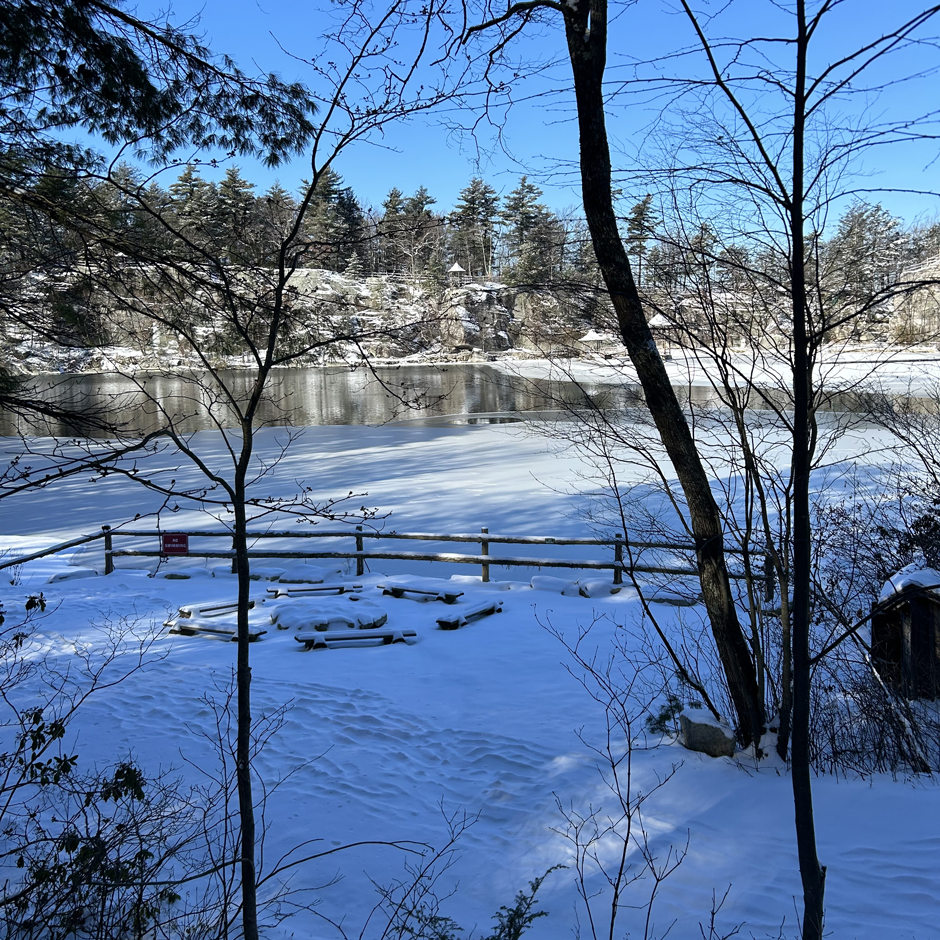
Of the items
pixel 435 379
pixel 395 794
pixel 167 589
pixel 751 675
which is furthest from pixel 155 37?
pixel 435 379

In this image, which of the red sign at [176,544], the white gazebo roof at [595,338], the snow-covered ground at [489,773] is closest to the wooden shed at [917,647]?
the snow-covered ground at [489,773]

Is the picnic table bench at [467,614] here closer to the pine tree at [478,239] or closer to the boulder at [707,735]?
the boulder at [707,735]

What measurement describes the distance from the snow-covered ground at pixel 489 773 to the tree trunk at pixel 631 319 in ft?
3.45

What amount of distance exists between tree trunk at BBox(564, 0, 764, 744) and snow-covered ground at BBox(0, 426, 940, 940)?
3.45 feet

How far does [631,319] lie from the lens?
4.58m

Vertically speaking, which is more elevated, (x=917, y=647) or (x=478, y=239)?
(x=478, y=239)

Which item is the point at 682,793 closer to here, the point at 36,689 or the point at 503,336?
the point at 36,689

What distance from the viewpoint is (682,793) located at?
15.5 ft

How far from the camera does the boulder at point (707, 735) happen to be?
507 cm

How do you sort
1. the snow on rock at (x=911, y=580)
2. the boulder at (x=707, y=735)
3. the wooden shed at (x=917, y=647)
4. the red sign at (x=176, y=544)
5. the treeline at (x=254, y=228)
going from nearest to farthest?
the treeline at (x=254, y=228), the boulder at (x=707, y=735), the snow on rock at (x=911, y=580), the wooden shed at (x=917, y=647), the red sign at (x=176, y=544)

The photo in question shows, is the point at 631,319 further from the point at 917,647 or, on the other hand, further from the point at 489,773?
the point at 917,647

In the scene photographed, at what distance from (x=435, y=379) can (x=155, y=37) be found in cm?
4454

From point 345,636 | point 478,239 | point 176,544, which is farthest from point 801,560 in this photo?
point 478,239

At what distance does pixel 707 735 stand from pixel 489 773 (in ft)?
5.12
